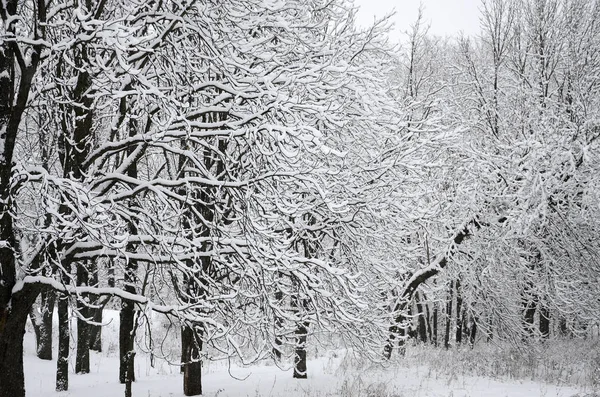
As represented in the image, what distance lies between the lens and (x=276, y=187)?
614cm

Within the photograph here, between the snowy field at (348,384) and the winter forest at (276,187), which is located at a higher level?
the winter forest at (276,187)

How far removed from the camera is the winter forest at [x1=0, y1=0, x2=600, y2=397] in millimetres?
5684

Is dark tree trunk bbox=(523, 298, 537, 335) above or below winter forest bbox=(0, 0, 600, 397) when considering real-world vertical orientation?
below

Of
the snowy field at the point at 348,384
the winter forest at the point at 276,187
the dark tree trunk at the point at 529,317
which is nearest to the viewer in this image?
the winter forest at the point at 276,187

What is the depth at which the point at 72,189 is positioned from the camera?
4.98m

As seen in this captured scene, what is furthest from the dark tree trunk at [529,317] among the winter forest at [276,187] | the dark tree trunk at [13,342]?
the dark tree trunk at [13,342]

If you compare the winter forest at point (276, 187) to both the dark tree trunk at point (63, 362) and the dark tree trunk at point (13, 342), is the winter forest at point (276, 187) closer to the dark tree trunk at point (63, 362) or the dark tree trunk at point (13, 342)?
the dark tree trunk at point (13, 342)

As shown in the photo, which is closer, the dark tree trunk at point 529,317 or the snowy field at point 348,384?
the snowy field at point 348,384

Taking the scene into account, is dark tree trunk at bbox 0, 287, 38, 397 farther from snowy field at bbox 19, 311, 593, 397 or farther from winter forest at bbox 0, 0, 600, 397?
snowy field at bbox 19, 311, 593, 397

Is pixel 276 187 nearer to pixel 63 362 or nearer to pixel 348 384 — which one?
pixel 348 384

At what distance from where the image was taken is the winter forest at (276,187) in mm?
5684

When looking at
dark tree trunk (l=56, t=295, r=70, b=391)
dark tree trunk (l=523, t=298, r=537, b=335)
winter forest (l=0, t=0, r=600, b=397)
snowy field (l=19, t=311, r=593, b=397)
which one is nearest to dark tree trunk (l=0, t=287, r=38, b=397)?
winter forest (l=0, t=0, r=600, b=397)

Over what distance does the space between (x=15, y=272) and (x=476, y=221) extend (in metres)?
9.72

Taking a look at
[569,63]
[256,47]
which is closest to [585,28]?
[569,63]
